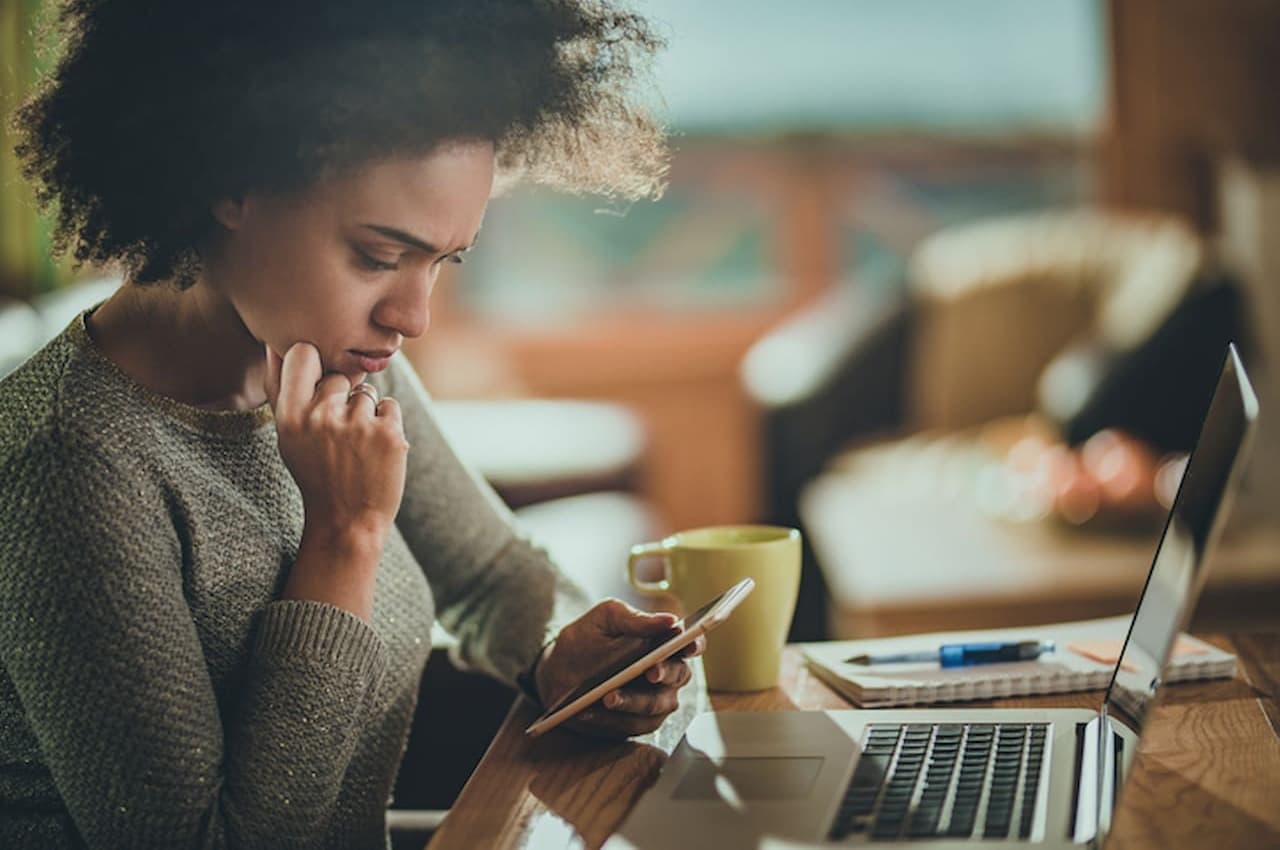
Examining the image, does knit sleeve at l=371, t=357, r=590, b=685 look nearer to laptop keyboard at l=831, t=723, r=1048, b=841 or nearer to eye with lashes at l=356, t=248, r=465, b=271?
eye with lashes at l=356, t=248, r=465, b=271

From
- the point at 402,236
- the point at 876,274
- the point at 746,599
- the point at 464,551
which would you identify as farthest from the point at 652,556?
the point at 876,274

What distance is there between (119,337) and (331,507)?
192mm

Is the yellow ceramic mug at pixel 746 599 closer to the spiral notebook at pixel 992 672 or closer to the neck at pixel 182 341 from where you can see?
the spiral notebook at pixel 992 672

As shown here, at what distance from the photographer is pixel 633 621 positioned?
1.00 meters

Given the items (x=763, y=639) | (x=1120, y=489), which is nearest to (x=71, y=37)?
(x=763, y=639)

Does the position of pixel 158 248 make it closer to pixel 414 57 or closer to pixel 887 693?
pixel 414 57

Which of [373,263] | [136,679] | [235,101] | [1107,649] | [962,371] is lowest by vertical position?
[962,371]

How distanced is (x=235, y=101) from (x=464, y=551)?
0.48 meters

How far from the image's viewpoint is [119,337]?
3.16ft

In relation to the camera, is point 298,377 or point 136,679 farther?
point 298,377

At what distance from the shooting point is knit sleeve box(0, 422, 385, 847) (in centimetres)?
83

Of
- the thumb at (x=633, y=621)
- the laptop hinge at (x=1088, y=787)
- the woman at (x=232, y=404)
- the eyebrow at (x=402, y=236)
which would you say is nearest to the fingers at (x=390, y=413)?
the woman at (x=232, y=404)

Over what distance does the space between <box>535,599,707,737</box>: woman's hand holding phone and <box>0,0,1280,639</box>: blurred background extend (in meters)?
1.60

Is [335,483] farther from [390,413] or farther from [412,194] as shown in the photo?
[412,194]
